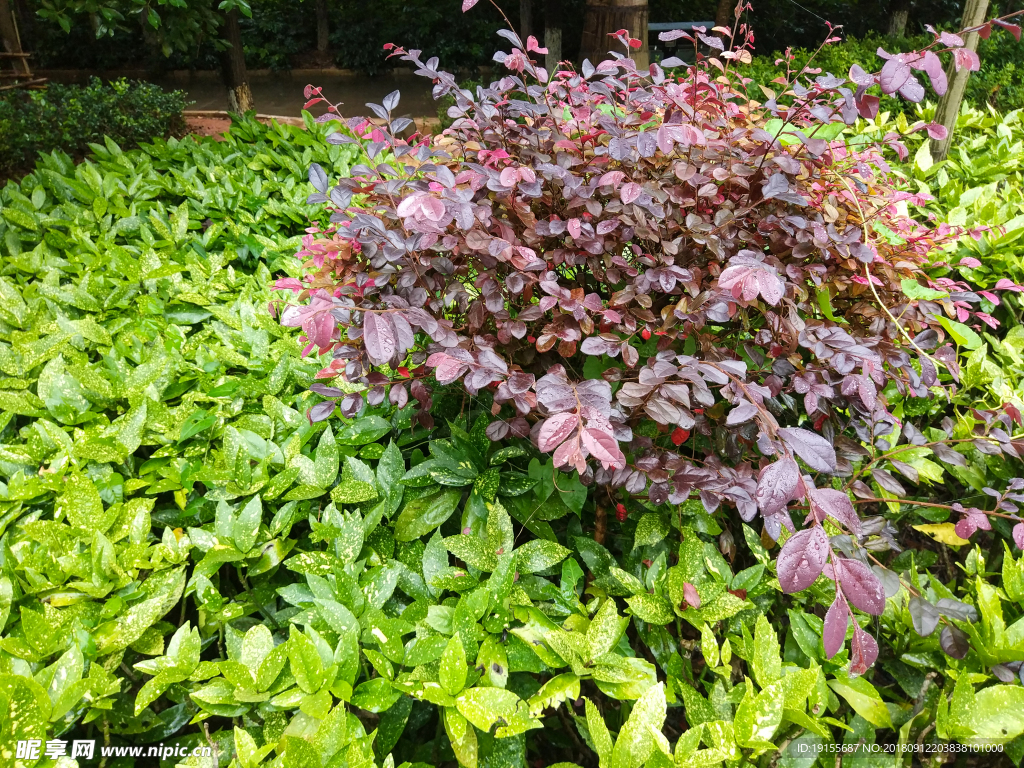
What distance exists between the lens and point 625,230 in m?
1.54

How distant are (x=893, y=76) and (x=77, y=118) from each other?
6994 millimetres

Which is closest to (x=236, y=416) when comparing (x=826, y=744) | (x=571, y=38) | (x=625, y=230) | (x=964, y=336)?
(x=625, y=230)

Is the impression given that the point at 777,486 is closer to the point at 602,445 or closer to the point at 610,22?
the point at 602,445

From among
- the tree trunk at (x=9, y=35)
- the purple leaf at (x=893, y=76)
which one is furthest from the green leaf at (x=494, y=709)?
the tree trunk at (x=9, y=35)

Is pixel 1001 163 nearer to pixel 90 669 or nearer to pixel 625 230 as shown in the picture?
pixel 625 230

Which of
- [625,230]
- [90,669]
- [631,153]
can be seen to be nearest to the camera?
[90,669]

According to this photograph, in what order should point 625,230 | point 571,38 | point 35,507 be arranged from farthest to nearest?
1. point 571,38
2. point 35,507
3. point 625,230

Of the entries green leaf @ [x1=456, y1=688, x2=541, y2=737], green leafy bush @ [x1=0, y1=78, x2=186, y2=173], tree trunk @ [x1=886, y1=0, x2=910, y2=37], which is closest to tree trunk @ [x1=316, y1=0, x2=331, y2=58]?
green leafy bush @ [x1=0, y1=78, x2=186, y2=173]

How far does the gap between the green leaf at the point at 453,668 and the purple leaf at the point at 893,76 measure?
1357mm

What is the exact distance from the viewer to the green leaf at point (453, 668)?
1.23 m

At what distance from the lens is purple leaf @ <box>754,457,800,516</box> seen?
927 millimetres

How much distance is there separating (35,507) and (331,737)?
3.84 ft

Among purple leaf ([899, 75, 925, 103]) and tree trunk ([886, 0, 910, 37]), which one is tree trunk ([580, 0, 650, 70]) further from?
tree trunk ([886, 0, 910, 37])

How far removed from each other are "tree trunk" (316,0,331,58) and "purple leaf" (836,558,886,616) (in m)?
13.5
